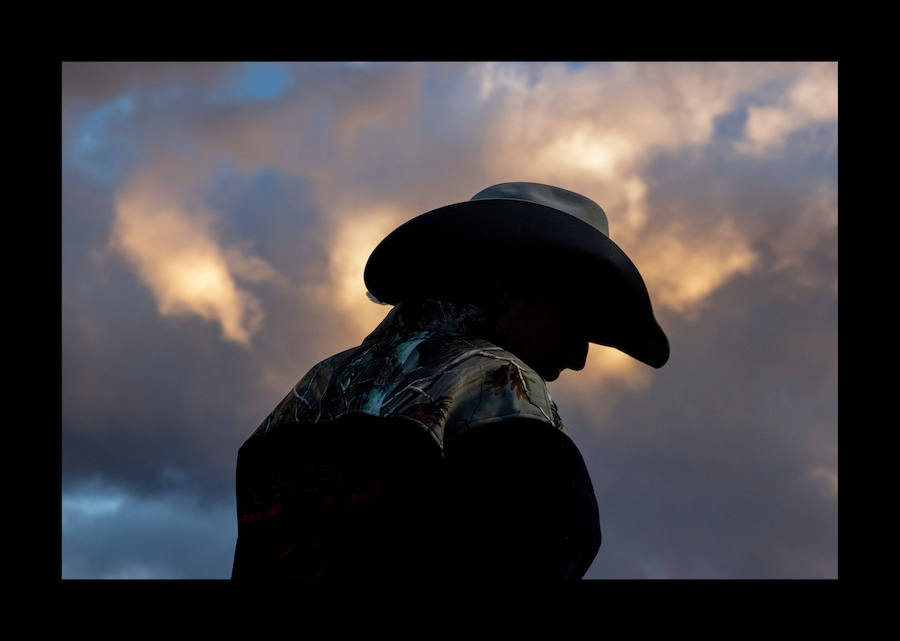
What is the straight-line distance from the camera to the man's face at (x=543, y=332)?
153 inches

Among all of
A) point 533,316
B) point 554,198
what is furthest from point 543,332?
point 554,198

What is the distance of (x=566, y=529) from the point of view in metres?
3.20

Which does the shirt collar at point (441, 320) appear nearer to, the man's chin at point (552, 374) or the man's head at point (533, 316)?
the man's head at point (533, 316)

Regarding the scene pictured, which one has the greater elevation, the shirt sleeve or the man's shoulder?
the man's shoulder

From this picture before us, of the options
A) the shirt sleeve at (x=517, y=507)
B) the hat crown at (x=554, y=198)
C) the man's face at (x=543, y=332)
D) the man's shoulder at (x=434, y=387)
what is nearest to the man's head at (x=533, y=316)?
the man's face at (x=543, y=332)

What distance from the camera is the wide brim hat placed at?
3.87 metres

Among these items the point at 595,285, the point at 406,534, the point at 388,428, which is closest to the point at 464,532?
the point at 406,534

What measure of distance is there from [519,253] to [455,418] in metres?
0.86

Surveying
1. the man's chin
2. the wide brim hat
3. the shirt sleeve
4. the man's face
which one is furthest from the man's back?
the man's chin

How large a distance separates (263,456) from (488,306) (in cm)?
112

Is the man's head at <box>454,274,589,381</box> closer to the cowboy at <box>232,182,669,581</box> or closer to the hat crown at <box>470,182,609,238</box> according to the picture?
the cowboy at <box>232,182,669,581</box>

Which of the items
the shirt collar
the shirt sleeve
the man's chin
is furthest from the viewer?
the man's chin

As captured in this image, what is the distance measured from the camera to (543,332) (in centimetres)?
397

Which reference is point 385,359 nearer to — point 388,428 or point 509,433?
point 388,428
